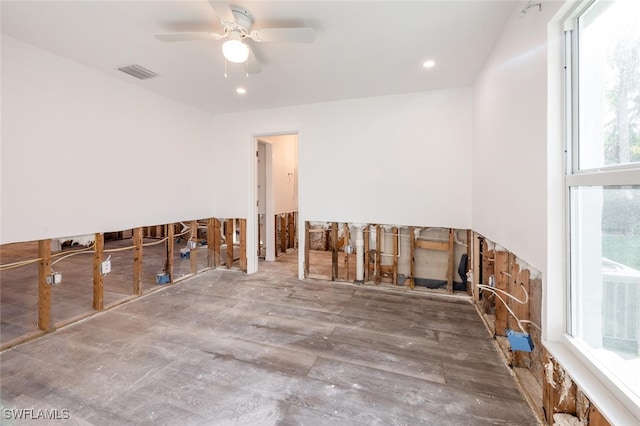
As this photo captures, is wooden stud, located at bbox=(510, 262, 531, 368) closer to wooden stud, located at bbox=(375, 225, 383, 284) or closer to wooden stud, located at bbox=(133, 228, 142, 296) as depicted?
wooden stud, located at bbox=(375, 225, 383, 284)

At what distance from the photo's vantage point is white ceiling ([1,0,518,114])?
6.19 feet

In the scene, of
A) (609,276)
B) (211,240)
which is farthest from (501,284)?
(211,240)

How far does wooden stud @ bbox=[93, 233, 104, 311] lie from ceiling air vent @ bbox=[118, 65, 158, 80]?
6.36 feet

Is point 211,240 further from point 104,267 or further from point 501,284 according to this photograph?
point 501,284

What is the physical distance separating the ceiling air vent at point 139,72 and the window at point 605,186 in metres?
3.75

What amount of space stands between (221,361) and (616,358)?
7.73 feet

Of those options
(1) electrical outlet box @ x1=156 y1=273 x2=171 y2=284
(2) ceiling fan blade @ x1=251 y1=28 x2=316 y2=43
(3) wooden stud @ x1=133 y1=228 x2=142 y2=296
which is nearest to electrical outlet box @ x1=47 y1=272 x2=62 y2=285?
(3) wooden stud @ x1=133 y1=228 x2=142 y2=296

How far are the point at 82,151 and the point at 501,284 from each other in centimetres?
446

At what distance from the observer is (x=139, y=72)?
2.91 metres

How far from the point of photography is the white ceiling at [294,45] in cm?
189

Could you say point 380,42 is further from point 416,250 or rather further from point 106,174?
point 106,174

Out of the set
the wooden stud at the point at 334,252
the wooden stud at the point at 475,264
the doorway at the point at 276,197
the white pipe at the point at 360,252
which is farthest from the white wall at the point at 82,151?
the wooden stud at the point at 475,264

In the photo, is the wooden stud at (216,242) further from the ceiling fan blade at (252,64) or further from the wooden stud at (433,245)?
the wooden stud at (433,245)

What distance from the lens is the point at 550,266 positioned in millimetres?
1377
